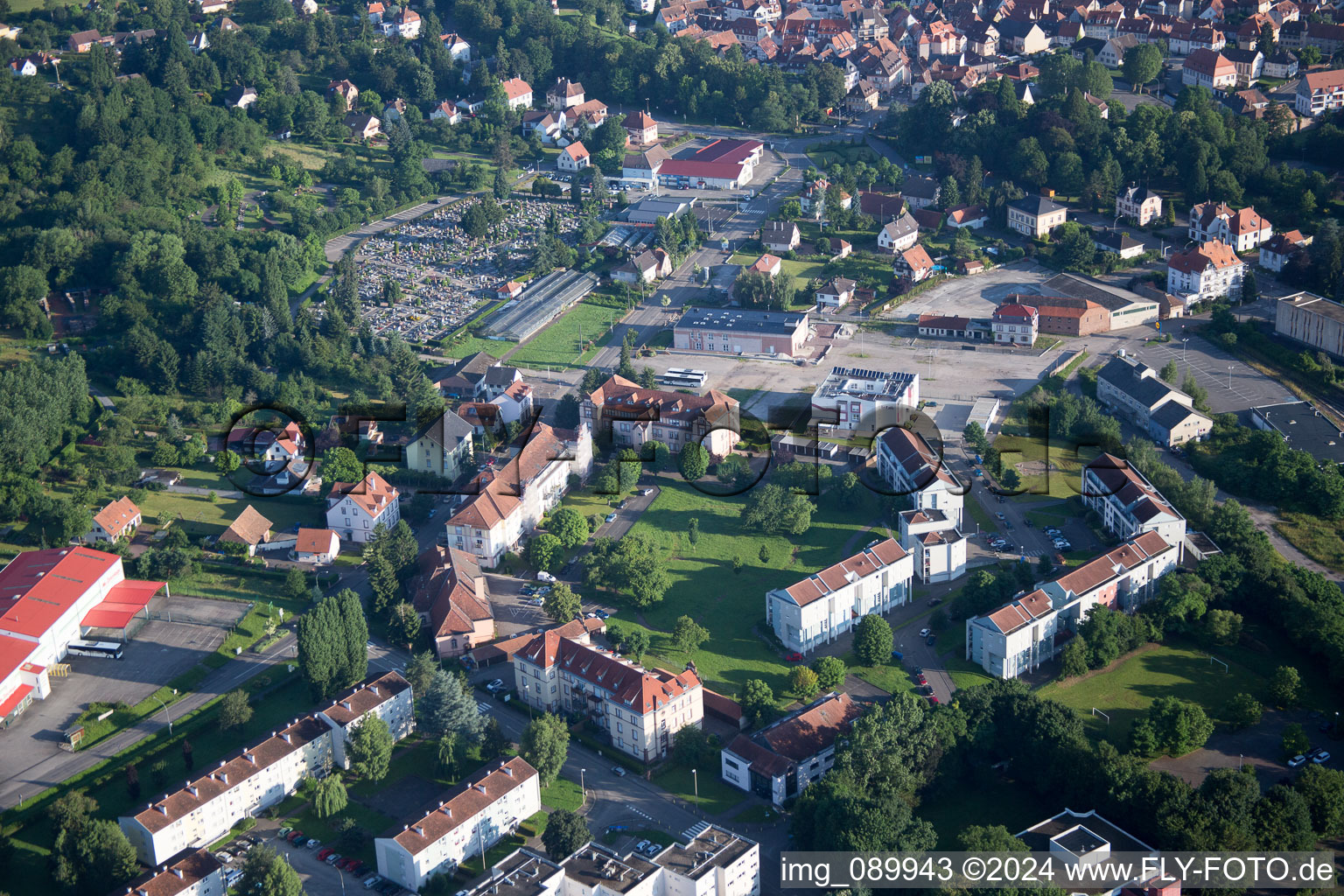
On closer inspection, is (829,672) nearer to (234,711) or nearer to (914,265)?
(234,711)

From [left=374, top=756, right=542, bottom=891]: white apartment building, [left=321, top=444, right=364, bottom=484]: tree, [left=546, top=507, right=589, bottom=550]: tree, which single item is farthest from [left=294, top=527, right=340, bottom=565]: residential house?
[left=374, top=756, right=542, bottom=891]: white apartment building

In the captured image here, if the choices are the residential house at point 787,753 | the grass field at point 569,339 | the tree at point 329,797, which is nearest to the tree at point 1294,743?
the residential house at point 787,753

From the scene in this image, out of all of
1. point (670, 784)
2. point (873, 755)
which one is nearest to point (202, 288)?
point (670, 784)

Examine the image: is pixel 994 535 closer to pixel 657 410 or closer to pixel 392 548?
pixel 657 410

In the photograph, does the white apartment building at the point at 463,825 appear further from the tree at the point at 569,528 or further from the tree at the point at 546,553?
the tree at the point at 569,528

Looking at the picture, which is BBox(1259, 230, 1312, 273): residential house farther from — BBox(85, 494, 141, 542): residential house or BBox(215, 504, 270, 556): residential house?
BBox(85, 494, 141, 542): residential house
